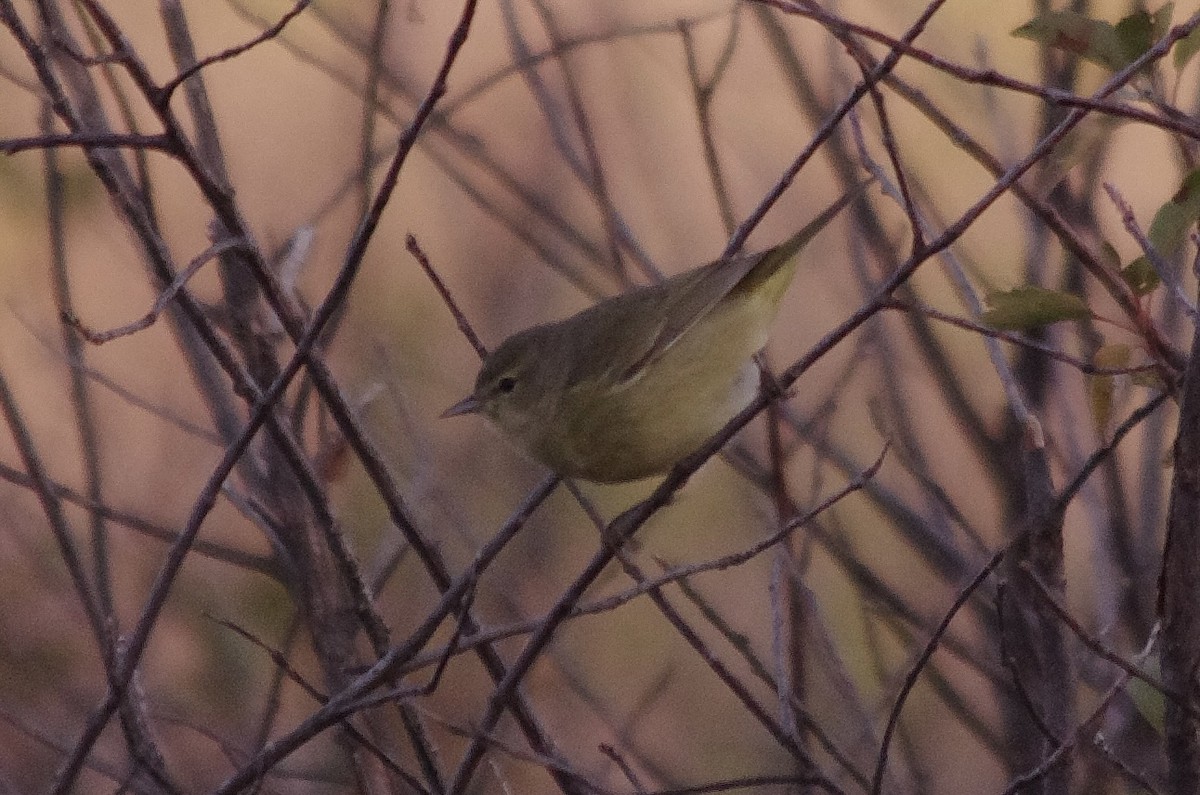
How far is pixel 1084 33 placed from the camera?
78.1 inches

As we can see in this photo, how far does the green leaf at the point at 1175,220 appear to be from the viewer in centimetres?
188

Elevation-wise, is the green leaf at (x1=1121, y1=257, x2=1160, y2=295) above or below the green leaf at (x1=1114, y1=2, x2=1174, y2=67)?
below

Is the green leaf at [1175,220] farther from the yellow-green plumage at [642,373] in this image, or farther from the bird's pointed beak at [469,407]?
the bird's pointed beak at [469,407]

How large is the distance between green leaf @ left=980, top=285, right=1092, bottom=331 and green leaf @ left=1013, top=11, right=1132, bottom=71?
305mm

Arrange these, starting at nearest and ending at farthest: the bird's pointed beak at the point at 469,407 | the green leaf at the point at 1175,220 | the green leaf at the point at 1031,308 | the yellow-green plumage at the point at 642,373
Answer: the green leaf at the point at 1175,220 < the green leaf at the point at 1031,308 < the yellow-green plumage at the point at 642,373 < the bird's pointed beak at the point at 469,407

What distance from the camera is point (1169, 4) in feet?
6.50

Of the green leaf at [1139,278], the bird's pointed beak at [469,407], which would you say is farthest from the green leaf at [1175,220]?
the bird's pointed beak at [469,407]

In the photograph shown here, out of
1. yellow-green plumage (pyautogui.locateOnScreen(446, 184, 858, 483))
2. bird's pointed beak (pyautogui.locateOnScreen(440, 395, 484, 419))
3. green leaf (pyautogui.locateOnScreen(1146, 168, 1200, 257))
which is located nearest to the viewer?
green leaf (pyautogui.locateOnScreen(1146, 168, 1200, 257))

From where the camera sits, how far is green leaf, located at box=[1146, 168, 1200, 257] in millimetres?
1885

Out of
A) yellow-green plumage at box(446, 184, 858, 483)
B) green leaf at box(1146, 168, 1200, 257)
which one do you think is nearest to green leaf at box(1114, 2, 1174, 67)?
green leaf at box(1146, 168, 1200, 257)

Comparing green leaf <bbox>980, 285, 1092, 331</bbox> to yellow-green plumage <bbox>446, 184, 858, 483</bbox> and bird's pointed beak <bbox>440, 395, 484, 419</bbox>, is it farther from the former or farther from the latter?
bird's pointed beak <bbox>440, 395, 484, 419</bbox>

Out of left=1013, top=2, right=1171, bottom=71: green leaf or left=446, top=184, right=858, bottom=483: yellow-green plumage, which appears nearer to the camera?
left=1013, top=2, right=1171, bottom=71: green leaf

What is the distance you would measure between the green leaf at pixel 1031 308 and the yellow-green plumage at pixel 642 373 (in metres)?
0.93

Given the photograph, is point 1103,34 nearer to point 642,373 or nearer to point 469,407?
point 642,373
